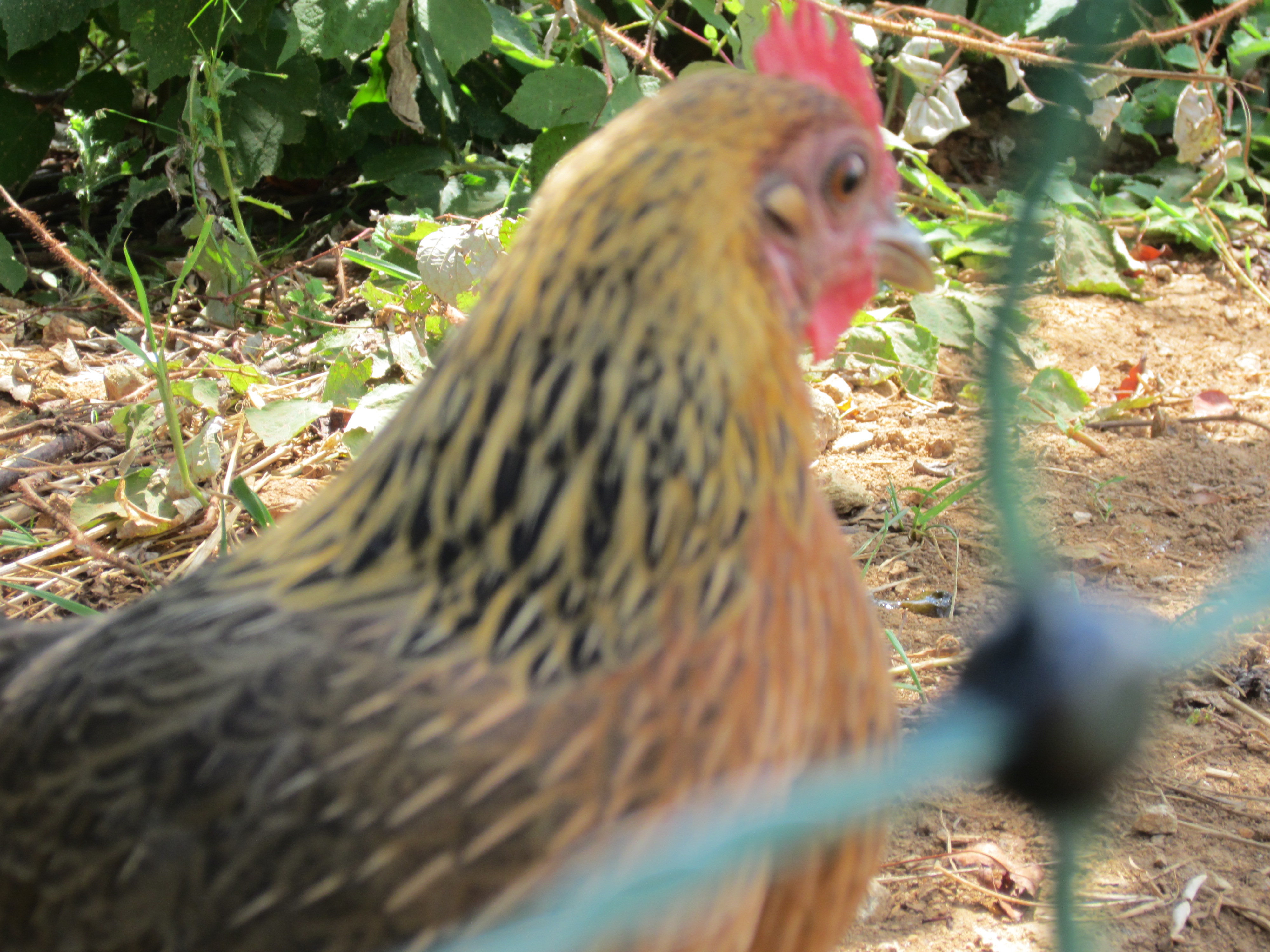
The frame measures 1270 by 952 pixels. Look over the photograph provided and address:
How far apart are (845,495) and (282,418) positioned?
153 cm

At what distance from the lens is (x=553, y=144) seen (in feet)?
11.9

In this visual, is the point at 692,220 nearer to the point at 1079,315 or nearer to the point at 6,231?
the point at 1079,315

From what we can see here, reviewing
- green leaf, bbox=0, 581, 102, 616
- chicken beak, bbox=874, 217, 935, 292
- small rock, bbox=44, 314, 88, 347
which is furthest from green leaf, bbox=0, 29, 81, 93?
chicken beak, bbox=874, 217, 935, 292

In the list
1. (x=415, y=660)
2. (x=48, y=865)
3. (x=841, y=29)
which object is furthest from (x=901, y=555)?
(x=48, y=865)

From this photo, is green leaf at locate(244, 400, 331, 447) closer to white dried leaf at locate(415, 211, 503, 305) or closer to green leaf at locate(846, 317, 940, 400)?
white dried leaf at locate(415, 211, 503, 305)

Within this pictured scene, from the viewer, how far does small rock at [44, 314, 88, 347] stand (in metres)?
3.63

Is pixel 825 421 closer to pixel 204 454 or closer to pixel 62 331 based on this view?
pixel 204 454

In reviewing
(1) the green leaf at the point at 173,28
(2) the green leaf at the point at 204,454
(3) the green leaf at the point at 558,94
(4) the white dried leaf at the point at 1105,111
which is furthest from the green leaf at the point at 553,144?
(4) the white dried leaf at the point at 1105,111

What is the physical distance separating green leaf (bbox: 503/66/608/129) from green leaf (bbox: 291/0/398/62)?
49 cm

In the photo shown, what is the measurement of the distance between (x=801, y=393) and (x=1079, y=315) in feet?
9.80

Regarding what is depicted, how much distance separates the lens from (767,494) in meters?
→ 1.10

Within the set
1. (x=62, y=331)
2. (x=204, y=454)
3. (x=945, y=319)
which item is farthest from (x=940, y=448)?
(x=62, y=331)

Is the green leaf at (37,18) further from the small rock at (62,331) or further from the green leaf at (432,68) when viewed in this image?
the green leaf at (432,68)

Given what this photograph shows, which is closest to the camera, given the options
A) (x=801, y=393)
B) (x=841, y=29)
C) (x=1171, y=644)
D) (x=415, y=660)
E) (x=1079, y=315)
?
(x=1171, y=644)
